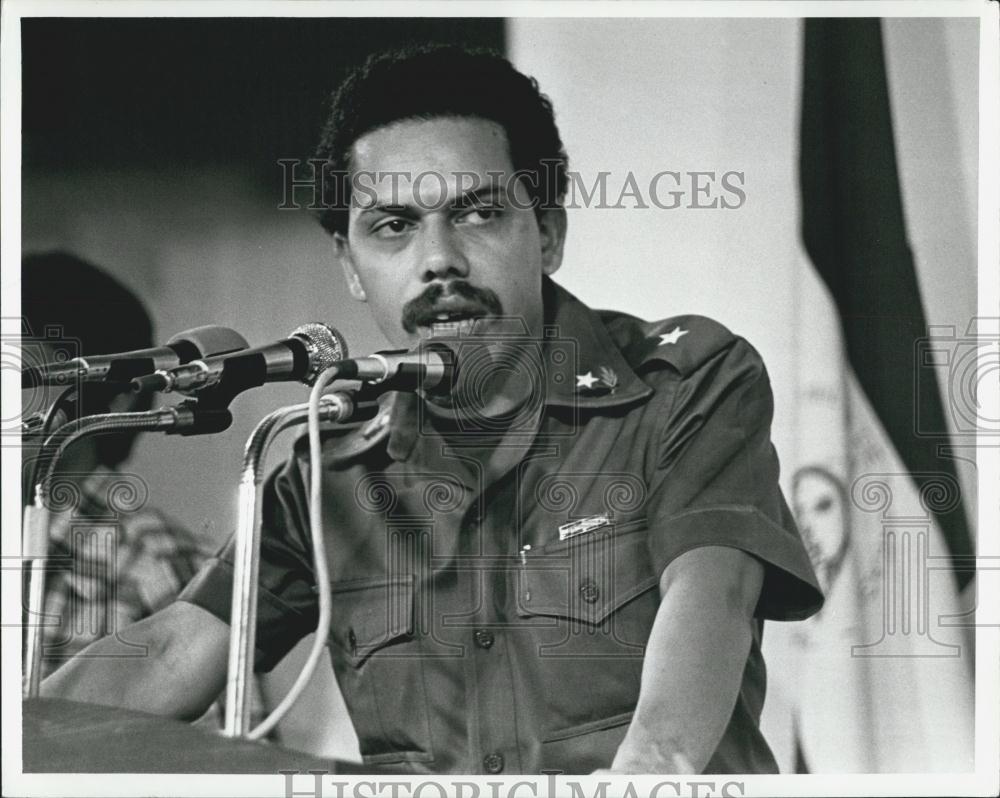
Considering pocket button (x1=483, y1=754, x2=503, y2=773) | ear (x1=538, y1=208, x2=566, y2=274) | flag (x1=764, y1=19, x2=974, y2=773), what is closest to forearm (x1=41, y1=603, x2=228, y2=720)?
pocket button (x1=483, y1=754, x2=503, y2=773)

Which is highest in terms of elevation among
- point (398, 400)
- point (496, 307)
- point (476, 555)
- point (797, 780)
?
point (496, 307)

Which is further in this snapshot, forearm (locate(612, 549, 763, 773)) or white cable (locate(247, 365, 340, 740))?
forearm (locate(612, 549, 763, 773))

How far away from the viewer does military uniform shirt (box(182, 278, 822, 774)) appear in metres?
2.99

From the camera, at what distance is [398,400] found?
3.09m

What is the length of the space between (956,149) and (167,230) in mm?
1755

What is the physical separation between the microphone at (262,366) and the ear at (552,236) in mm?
482

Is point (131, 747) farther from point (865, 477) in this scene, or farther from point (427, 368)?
point (865, 477)

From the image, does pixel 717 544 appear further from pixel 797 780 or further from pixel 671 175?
pixel 671 175

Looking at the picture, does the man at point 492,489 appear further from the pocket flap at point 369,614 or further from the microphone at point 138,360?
the microphone at point 138,360

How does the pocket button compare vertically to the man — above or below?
below

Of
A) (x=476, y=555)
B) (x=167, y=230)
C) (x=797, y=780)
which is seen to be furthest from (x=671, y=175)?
(x=797, y=780)

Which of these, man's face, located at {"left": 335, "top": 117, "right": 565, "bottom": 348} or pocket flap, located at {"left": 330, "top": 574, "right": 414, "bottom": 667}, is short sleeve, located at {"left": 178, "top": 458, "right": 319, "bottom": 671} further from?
man's face, located at {"left": 335, "top": 117, "right": 565, "bottom": 348}

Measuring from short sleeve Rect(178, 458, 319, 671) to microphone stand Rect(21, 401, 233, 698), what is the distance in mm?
208

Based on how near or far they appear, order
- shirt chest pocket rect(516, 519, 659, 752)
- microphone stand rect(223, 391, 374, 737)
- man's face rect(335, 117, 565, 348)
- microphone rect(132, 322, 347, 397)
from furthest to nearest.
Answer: man's face rect(335, 117, 565, 348)
shirt chest pocket rect(516, 519, 659, 752)
microphone rect(132, 322, 347, 397)
microphone stand rect(223, 391, 374, 737)
